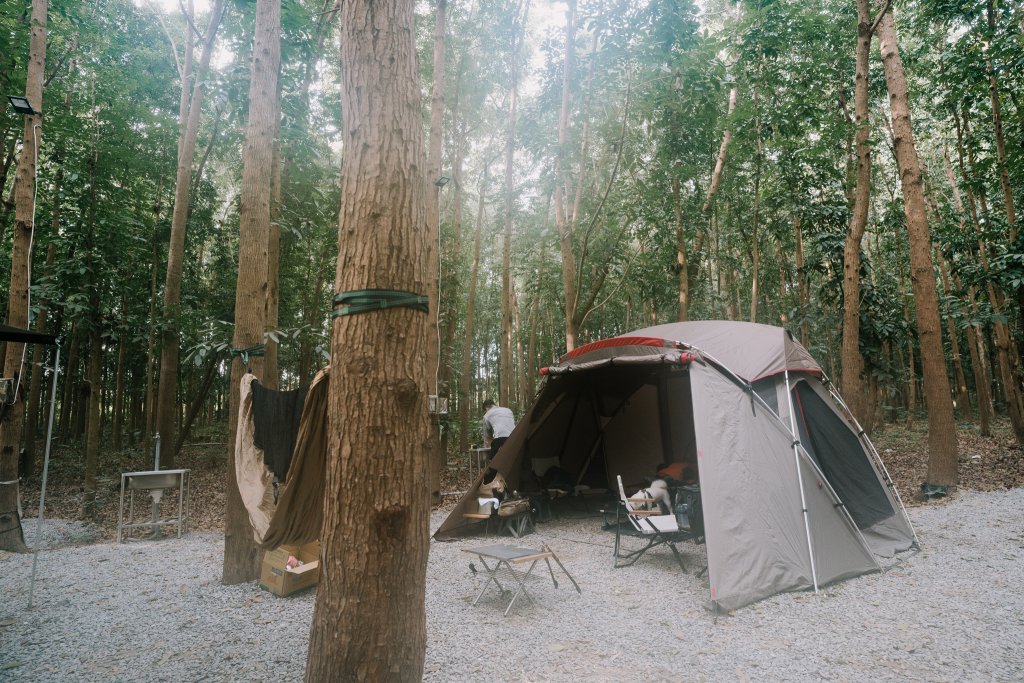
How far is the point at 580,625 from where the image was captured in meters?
3.77

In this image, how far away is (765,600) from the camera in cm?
404

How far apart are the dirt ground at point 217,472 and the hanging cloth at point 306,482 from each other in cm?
425

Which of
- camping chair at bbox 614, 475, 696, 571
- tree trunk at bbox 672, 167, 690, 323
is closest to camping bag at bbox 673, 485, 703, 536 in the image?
camping chair at bbox 614, 475, 696, 571

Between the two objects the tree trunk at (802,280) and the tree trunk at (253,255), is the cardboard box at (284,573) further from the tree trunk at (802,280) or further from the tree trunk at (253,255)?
the tree trunk at (802,280)

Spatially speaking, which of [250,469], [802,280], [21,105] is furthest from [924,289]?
[21,105]

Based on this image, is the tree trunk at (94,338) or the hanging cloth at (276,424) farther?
the tree trunk at (94,338)

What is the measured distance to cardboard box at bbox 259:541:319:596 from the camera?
4223mm

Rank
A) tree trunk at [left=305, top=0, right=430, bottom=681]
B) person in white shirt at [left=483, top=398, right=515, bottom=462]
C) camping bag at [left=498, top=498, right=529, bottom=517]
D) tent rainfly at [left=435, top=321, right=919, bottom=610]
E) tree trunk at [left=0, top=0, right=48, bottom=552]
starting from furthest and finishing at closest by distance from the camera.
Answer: person in white shirt at [left=483, top=398, right=515, bottom=462] < camping bag at [left=498, top=498, right=529, bottom=517] < tree trunk at [left=0, top=0, right=48, bottom=552] < tent rainfly at [left=435, top=321, right=919, bottom=610] < tree trunk at [left=305, top=0, right=430, bottom=681]

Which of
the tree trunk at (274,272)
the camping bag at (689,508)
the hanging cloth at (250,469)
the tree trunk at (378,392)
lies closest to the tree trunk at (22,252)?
the tree trunk at (274,272)

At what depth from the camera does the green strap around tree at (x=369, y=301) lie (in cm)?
199

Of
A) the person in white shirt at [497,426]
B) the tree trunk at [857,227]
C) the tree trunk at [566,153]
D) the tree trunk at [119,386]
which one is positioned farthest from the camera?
the tree trunk at [119,386]

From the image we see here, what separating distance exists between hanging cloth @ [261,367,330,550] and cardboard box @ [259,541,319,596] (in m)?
0.78

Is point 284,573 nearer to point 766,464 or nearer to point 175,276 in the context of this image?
point 766,464

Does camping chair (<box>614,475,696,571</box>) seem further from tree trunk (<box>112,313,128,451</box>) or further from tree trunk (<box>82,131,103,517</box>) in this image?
tree trunk (<box>112,313,128,451</box>)
